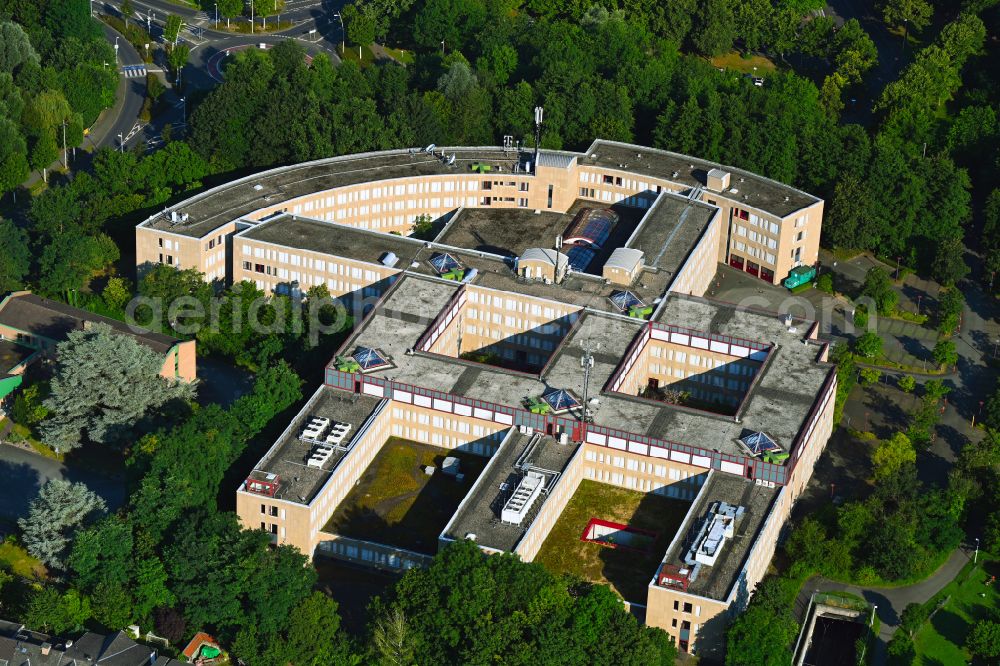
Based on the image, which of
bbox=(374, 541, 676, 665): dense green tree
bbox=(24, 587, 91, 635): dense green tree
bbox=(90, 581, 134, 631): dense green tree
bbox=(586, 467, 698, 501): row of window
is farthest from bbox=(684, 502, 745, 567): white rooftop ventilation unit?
bbox=(24, 587, 91, 635): dense green tree

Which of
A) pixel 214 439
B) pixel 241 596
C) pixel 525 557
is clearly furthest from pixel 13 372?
pixel 525 557

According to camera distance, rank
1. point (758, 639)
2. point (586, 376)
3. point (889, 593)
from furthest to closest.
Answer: point (586, 376) < point (889, 593) < point (758, 639)

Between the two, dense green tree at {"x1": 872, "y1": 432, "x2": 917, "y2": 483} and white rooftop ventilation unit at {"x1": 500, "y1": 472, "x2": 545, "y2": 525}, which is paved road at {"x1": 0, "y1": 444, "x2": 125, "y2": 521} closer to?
white rooftop ventilation unit at {"x1": 500, "y1": 472, "x2": 545, "y2": 525}

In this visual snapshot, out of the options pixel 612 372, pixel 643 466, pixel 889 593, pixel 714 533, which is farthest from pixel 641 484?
pixel 889 593

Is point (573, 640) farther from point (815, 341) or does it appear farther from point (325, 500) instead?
point (815, 341)

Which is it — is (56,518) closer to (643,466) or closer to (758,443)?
(643,466)

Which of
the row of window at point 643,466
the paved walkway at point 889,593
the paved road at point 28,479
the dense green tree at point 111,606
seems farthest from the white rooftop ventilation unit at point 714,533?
A: the paved road at point 28,479
